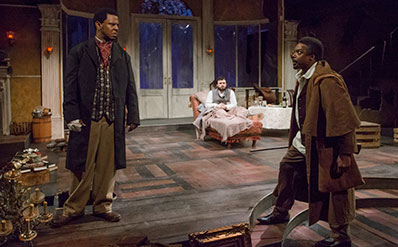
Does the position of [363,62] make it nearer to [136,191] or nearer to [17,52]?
[136,191]

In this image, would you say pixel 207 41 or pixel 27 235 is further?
pixel 207 41

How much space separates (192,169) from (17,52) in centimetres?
443

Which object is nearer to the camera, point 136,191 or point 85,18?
point 136,191

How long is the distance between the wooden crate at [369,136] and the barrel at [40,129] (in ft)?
17.4

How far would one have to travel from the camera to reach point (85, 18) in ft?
28.2

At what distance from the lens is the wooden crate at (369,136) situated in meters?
6.10

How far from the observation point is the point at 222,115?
21.4ft

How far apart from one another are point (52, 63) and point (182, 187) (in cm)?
462

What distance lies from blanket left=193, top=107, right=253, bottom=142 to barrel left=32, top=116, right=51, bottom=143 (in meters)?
2.69

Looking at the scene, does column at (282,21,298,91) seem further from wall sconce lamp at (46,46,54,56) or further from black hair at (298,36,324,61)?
black hair at (298,36,324,61)

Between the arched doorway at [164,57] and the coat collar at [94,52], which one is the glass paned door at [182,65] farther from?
the coat collar at [94,52]

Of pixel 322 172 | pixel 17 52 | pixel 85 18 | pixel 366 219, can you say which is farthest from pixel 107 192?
pixel 85 18

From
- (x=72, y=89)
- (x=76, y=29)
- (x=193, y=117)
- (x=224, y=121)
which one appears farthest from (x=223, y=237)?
(x=76, y=29)

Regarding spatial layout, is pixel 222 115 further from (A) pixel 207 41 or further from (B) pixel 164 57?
(A) pixel 207 41
